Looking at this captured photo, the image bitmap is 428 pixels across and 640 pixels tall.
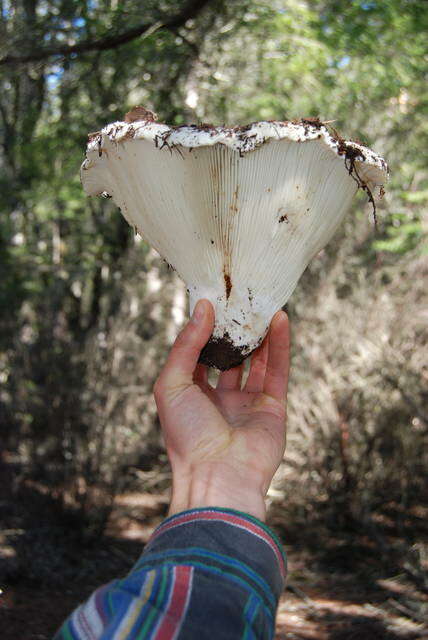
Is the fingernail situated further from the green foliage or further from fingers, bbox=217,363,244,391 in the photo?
the green foliage

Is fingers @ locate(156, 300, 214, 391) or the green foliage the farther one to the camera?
the green foliage

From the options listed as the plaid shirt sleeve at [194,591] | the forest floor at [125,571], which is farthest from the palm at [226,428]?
the forest floor at [125,571]

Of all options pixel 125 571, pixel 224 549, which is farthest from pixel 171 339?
pixel 224 549

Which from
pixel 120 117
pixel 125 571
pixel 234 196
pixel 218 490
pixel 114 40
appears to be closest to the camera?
pixel 218 490

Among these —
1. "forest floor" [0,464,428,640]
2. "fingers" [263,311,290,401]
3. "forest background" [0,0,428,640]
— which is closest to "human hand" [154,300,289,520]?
"fingers" [263,311,290,401]

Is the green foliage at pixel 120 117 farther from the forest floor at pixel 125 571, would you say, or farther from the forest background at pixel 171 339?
the forest floor at pixel 125 571

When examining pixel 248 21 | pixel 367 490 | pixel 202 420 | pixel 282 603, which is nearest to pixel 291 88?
pixel 248 21

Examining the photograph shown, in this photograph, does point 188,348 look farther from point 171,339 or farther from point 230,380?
point 171,339
